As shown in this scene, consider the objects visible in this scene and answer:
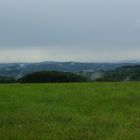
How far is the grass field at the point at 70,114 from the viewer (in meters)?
13.3

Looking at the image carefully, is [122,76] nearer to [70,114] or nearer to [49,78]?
[49,78]

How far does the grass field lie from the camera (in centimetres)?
1326

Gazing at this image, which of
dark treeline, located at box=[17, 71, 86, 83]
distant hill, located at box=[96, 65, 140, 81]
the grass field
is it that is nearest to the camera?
the grass field

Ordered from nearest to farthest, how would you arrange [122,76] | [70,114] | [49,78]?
[70,114] → [49,78] → [122,76]

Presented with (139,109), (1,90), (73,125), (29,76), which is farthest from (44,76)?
(73,125)

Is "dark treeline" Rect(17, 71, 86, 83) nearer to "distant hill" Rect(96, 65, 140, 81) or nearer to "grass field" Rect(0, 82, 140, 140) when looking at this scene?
"distant hill" Rect(96, 65, 140, 81)

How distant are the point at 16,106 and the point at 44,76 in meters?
26.4

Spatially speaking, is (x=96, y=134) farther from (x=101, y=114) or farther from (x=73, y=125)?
(x=101, y=114)

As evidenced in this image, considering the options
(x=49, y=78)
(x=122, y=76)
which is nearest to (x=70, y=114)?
(x=49, y=78)

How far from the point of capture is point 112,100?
21031 millimetres

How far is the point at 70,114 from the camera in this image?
56.0ft

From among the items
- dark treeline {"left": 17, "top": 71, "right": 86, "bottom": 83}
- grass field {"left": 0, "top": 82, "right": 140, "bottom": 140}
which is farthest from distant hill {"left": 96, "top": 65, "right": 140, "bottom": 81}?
grass field {"left": 0, "top": 82, "right": 140, "bottom": 140}

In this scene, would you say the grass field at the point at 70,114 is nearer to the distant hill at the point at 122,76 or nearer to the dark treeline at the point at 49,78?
the dark treeline at the point at 49,78

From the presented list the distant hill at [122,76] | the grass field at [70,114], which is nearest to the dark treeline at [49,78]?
the distant hill at [122,76]
